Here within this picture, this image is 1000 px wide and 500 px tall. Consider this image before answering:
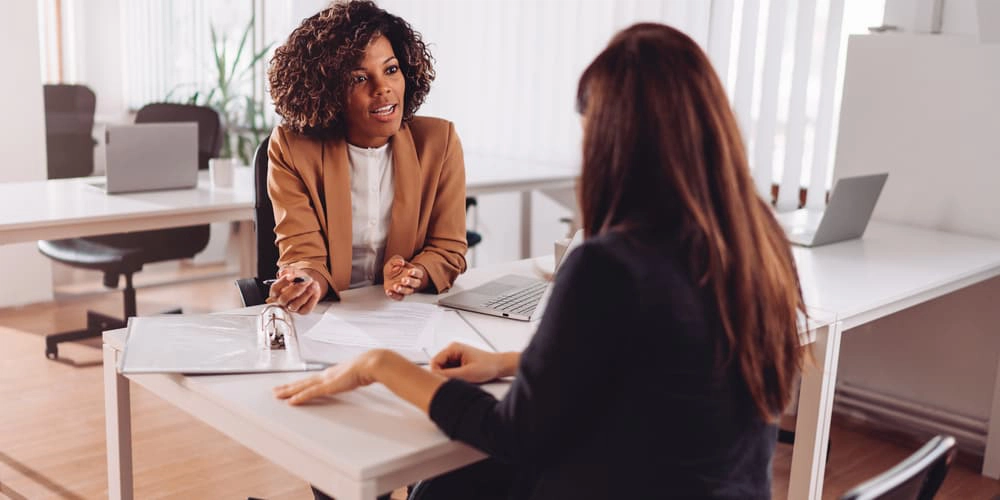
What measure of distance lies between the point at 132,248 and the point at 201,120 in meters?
0.61

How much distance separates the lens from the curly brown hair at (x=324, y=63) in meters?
2.05

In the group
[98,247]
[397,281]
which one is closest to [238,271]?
[98,247]

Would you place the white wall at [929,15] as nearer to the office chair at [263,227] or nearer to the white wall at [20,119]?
the office chair at [263,227]

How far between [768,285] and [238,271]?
4.33m

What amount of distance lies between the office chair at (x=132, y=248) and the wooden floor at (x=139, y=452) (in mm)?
211

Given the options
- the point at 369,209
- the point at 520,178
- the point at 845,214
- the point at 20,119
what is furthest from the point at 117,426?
the point at 20,119

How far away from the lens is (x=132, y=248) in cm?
368

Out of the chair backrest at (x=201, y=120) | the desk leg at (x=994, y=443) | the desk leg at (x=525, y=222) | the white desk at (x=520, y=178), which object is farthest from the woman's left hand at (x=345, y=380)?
the desk leg at (x=525, y=222)

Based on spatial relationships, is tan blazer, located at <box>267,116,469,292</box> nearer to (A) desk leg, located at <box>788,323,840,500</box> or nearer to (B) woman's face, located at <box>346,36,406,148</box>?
(B) woman's face, located at <box>346,36,406,148</box>

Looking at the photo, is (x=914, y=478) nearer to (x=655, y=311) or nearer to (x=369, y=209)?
(x=655, y=311)

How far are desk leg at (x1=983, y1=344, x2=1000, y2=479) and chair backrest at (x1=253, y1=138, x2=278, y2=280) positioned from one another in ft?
7.08

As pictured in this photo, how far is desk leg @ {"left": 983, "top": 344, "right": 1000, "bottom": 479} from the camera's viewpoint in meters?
2.85

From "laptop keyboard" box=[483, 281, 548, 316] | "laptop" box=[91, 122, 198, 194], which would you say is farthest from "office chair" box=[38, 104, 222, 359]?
"laptop keyboard" box=[483, 281, 548, 316]

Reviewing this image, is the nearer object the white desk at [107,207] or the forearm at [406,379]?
the forearm at [406,379]
